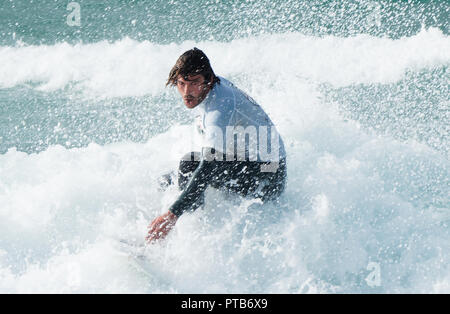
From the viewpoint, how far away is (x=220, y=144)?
9.88 ft

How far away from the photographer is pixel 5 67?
22.9 ft

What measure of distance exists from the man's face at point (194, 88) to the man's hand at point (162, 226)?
701 millimetres

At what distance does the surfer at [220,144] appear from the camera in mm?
3018

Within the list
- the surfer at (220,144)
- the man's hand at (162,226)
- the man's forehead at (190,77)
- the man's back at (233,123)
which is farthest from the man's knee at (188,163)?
the man's forehead at (190,77)

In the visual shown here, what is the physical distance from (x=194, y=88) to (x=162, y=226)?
86 centimetres

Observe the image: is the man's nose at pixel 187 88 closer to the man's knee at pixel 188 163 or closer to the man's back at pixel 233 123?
the man's back at pixel 233 123

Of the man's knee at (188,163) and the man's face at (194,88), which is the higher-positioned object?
the man's face at (194,88)

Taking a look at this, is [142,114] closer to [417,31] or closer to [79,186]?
[79,186]

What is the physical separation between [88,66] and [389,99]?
3.77m

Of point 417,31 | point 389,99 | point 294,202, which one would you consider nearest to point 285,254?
point 294,202

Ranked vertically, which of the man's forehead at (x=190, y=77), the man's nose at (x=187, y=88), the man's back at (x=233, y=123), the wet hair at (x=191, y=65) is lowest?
the man's back at (x=233, y=123)

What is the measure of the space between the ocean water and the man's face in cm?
78

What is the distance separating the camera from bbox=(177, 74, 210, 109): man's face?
303 cm

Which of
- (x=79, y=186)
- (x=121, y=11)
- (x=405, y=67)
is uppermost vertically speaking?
(x=121, y=11)
